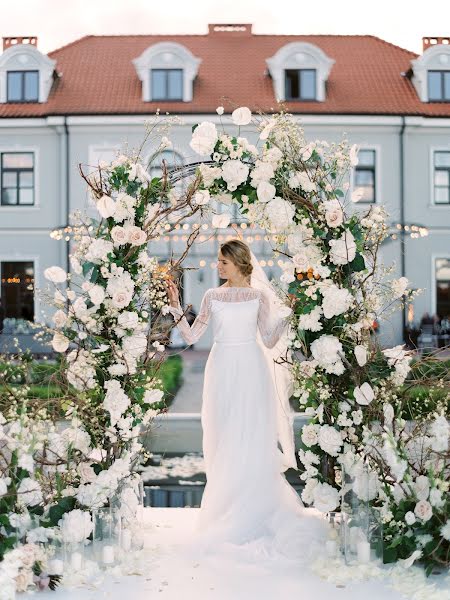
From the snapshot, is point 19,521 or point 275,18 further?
point 275,18

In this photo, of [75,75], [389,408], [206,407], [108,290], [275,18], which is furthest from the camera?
[275,18]

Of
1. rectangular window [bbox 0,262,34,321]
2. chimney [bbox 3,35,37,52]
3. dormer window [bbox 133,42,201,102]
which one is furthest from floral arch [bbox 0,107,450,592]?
chimney [bbox 3,35,37,52]

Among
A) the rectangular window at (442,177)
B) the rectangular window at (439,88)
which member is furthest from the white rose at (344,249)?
the rectangular window at (439,88)

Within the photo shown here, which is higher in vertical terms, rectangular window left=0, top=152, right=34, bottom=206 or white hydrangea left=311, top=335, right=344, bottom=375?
rectangular window left=0, top=152, right=34, bottom=206

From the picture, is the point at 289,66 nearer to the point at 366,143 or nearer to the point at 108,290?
the point at 366,143

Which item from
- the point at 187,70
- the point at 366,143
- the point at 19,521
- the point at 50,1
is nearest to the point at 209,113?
the point at 187,70

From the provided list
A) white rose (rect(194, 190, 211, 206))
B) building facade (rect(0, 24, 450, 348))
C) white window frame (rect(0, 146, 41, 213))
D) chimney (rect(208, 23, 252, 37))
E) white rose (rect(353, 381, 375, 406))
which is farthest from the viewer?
chimney (rect(208, 23, 252, 37))

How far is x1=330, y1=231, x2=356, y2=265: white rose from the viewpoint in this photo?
4.96m

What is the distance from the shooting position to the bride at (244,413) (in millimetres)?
5246

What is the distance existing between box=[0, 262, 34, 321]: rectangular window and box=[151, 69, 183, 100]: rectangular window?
5.49m

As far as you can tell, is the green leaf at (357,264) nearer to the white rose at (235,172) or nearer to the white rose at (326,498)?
the white rose at (235,172)

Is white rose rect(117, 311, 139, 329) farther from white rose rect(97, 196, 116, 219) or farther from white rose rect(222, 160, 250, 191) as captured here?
white rose rect(222, 160, 250, 191)

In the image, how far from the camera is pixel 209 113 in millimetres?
20000

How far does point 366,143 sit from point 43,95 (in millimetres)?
8118
